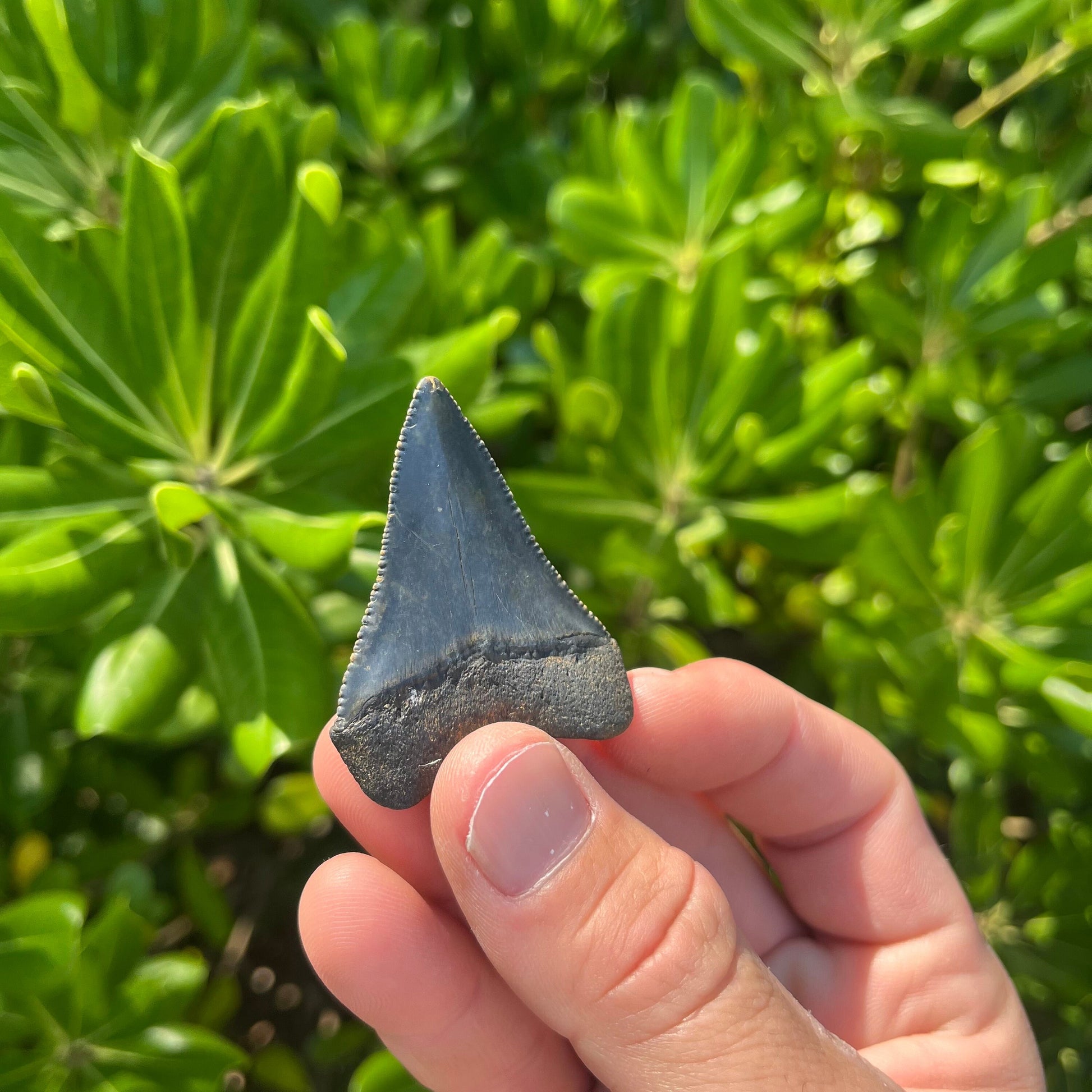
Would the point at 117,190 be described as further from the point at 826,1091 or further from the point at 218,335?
the point at 826,1091

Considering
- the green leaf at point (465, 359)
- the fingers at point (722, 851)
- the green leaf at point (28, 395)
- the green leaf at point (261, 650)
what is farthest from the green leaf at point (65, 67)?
the fingers at point (722, 851)

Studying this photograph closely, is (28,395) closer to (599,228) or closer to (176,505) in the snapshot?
(176,505)

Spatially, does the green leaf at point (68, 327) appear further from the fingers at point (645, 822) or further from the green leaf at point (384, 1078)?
the green leaf at point (384, 1078)

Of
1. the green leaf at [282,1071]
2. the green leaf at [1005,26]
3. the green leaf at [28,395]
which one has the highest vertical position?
the green leaf at [1005,26]

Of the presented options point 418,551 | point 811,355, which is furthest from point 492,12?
point 418,551

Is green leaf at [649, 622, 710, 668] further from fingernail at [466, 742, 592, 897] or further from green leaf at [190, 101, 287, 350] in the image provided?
green leaf at [190, 101, 287, 350]

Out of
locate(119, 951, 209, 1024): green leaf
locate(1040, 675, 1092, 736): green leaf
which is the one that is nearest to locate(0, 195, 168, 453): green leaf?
locate(119, 951, 209, 1024): green leaf
